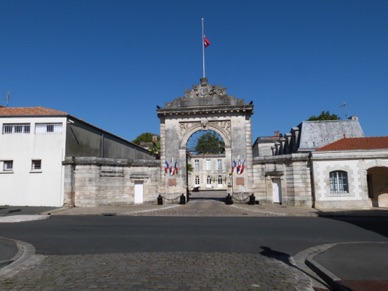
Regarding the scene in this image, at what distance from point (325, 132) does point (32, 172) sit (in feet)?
82.3

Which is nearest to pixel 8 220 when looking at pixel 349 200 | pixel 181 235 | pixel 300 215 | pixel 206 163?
pixel 181 235

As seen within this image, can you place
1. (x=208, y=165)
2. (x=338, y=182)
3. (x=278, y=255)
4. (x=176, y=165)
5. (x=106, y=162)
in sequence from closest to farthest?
(x=278, y=255) → (x=338, y=182) → (x=106, y=162) → (x=176, y=165) → (x=208, y=165)

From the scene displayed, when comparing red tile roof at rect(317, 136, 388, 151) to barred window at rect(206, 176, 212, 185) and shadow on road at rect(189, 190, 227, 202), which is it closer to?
shadow on road at rect(189, 190, 227, 202)

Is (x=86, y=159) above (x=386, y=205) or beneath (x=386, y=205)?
above

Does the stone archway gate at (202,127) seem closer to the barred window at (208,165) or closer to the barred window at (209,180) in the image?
the barred window at (208,165)

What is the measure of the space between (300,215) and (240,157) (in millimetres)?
8543

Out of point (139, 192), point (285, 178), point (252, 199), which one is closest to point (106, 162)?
point (139, 192)

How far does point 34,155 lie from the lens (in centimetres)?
2253

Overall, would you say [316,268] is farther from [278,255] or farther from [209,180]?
[209,180]

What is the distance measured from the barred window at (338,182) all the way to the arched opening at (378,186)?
103 inches

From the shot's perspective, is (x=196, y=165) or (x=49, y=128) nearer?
(x=49, y=128)

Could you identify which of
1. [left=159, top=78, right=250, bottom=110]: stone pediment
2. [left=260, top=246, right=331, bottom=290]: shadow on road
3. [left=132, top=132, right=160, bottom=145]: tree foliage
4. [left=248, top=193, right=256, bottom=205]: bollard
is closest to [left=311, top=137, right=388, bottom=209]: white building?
[left=248, top=193, right=256, bottom=205]: bollard

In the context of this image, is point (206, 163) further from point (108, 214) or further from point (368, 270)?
point (368, 270)

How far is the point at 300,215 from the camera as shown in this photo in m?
17.6
